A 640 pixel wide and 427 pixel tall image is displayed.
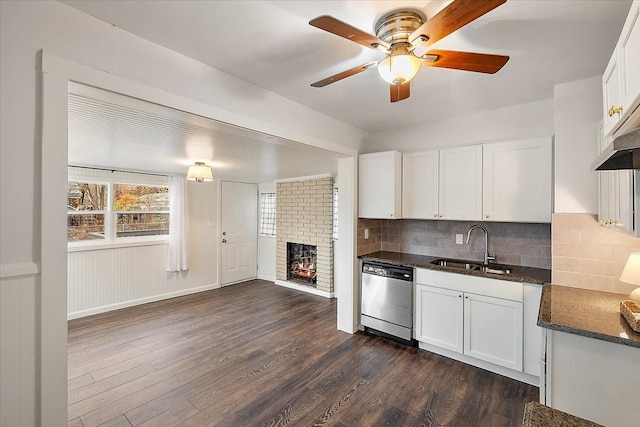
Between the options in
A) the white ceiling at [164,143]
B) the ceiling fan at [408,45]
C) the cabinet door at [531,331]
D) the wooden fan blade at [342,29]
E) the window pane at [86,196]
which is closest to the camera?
the wooden fan blade at [342,29]

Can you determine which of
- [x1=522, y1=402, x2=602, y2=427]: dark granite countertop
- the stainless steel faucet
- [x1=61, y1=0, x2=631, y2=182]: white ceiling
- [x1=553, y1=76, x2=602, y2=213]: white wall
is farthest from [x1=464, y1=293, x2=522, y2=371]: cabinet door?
[x1=522, y1=402, x2=602, y2=427]: dark granite countertop

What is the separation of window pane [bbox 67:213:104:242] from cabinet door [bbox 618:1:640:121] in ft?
18.6

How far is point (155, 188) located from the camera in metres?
5.01

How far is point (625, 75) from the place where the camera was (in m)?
1.09

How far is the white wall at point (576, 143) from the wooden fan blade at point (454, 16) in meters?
1.70

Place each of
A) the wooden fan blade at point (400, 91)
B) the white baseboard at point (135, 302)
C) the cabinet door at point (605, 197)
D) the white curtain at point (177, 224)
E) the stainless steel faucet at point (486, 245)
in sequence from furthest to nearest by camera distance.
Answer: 1. the white curtain at point (177, 224)
2. the white baseboard at point (135, 302)
3. the stainless steel faucet at point (486, 245)
4. the wooden fan blade at point (400, 91)
5. the cabinet door at point (605, 197)

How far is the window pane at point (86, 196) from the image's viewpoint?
4172 millimetres

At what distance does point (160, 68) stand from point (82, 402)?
8.58ft

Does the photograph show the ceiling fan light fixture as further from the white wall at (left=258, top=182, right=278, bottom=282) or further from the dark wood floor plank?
the white wall at (left=258, top=182, right=278, bottom=282)

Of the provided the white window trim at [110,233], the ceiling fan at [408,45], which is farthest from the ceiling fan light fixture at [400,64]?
the white window trim at [110,233]

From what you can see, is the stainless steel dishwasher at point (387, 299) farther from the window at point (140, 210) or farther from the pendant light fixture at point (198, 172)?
the window at point (140, 210)

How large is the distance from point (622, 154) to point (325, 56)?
157cm

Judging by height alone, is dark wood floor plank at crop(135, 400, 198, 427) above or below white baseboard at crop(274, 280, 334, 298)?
below

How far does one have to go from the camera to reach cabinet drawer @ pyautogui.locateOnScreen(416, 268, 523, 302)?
2444 mm
